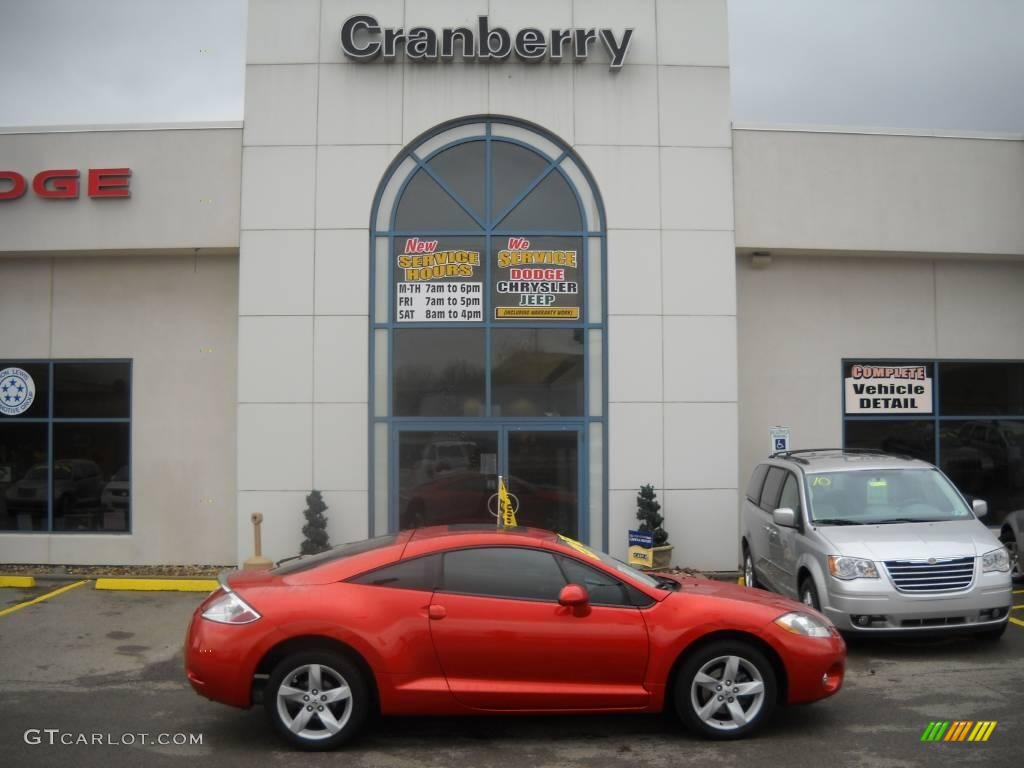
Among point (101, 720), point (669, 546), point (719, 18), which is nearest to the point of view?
point (101, 720)

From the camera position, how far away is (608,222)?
43.0 ft

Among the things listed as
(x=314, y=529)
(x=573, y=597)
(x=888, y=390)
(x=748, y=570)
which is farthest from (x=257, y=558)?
(x=888, y=390)

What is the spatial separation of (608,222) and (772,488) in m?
4.53

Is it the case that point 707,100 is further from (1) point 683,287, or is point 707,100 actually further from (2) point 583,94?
(1) point 683,287

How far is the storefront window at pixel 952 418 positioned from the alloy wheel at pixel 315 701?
10.5m

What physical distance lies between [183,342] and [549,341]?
18.4 feet

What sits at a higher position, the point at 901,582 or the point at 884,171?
the point at 884,171

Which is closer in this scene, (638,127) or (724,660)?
(724,660)

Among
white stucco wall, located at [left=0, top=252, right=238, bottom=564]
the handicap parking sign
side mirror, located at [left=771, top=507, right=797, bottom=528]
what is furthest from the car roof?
white stucco wall, located at [left=0, top=252, right=238, bottom=564]

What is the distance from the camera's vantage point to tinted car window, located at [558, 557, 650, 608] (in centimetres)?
625

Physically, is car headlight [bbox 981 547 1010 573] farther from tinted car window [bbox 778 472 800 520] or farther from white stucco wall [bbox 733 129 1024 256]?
white stucco wall [bbox 733 129 1024 256]

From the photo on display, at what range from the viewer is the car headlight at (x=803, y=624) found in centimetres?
626

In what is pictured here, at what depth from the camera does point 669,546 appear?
12.5 metres

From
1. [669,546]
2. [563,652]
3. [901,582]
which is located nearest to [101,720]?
[563,652]
